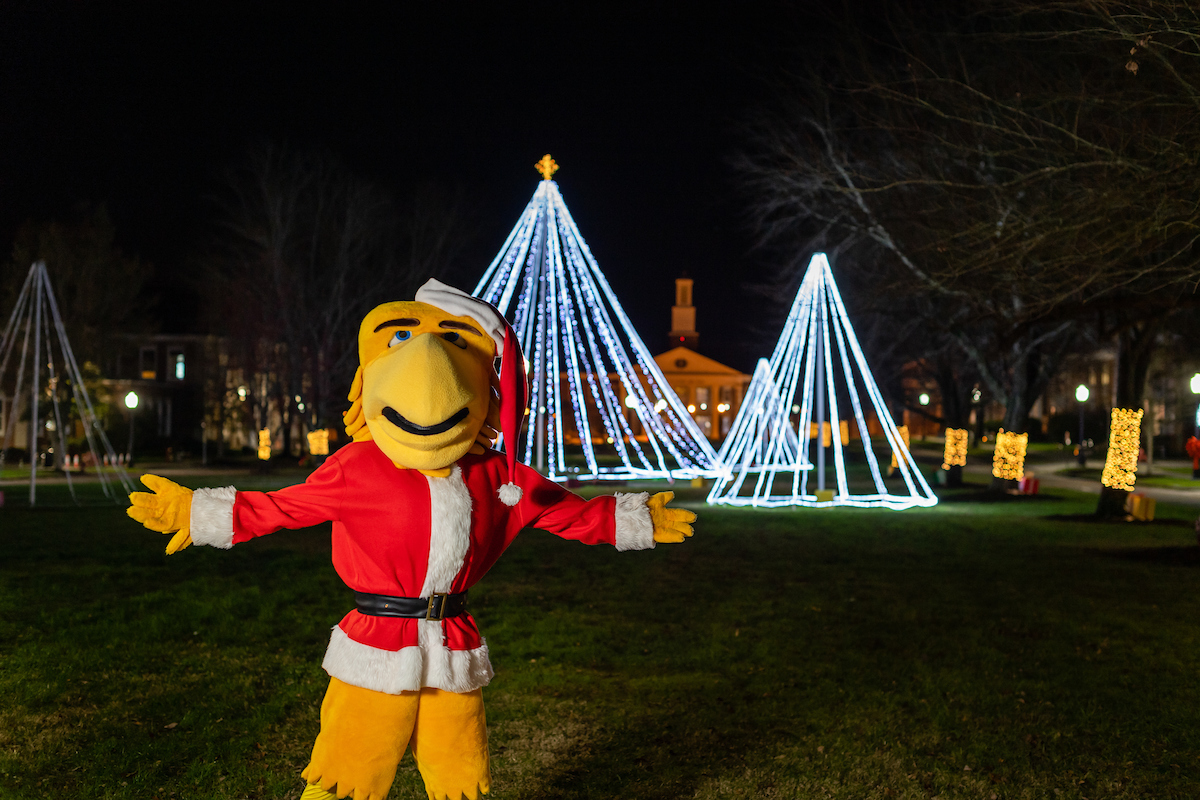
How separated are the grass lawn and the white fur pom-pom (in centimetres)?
167

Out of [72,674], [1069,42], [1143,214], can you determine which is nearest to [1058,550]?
[1143,214]

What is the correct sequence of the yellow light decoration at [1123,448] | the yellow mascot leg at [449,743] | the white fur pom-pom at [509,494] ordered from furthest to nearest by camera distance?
the yellow light decoration at [1123,448], the white fur pom-pom at [509,494], the yellow mascot leg at [449,743]

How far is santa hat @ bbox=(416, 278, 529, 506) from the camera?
320 cm

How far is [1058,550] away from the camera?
453 inches

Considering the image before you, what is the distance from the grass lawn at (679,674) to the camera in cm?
431

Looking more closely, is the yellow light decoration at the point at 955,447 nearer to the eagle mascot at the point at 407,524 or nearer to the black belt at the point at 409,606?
the eagle mascot at the point at 407,524

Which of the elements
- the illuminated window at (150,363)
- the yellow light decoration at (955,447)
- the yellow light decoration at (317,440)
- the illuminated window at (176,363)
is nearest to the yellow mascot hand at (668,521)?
the yellow light decoration at (955,447)

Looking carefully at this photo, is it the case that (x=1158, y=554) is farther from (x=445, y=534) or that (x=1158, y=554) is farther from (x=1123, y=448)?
(x=445, y=534)

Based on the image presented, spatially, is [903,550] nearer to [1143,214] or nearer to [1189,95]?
[1143,214]

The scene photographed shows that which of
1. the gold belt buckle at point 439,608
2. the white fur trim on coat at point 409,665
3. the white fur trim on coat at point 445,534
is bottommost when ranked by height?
the white fur trim on coat at point 409,665

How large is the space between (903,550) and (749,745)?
24.2ft

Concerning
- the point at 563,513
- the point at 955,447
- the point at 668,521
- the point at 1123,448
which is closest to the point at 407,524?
the point at 563,513

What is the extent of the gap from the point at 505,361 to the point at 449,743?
129 centimetres

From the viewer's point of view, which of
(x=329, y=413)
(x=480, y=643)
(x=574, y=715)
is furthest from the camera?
(x=329, y=413)
